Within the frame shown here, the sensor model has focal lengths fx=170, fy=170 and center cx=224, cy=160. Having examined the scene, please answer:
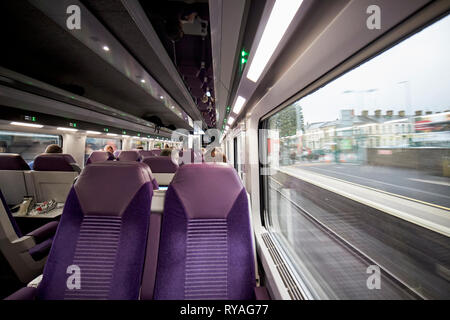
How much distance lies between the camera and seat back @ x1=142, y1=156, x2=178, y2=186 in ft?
11.0

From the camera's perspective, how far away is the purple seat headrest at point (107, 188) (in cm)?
126

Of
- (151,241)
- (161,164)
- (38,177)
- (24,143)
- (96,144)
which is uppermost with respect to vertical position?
(96,144)

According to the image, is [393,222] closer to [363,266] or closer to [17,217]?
[363,266]

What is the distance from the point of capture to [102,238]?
1.23 metres

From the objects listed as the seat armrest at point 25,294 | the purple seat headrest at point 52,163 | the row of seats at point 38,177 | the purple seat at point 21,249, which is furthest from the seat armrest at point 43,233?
the seat armrest at point 25,294

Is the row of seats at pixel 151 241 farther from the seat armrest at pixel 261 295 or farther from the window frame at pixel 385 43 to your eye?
the window frame at pixel 385 43

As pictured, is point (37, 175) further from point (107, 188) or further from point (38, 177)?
point (107, 188)

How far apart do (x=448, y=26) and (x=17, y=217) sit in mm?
4379

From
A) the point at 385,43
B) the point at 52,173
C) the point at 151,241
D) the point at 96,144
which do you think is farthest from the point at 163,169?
the point at 96,144

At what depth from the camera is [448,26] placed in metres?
0.81

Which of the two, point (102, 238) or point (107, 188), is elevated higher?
point (107, 188)

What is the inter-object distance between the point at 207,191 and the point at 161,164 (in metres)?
2.41

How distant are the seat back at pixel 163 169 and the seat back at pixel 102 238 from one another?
6.58 ft
